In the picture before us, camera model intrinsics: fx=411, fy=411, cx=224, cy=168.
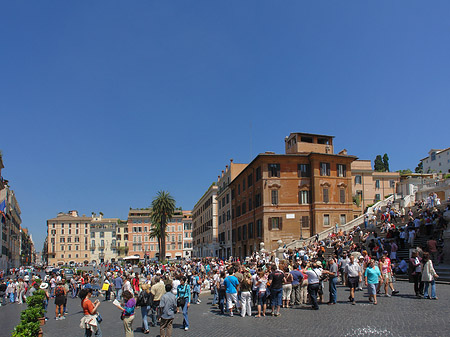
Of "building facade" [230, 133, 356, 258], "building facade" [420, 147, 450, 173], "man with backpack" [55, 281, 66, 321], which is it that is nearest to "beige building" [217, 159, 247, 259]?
"building facade" [230, 133, 356, 258]

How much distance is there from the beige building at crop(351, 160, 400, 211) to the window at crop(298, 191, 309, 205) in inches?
668

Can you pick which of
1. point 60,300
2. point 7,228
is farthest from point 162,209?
point 60,300

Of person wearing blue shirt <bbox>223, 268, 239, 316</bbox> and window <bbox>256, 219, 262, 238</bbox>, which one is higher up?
window <bbox>256, 219, 262, 238</bbox>

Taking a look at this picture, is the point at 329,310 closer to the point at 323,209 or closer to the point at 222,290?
the point at 222,290

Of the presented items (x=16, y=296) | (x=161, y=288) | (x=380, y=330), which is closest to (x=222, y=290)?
(x=161, y=288)

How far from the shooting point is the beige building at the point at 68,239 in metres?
117

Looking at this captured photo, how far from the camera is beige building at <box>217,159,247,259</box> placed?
2330 inches

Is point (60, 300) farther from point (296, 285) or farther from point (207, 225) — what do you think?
point (207, 225)

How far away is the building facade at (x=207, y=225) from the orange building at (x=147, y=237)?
2081 cm

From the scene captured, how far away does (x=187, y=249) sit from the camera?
372 feet

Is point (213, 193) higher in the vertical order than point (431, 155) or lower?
lower

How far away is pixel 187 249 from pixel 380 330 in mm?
105048

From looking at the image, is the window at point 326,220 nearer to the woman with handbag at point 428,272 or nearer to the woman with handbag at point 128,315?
the woman with handbag at point 428,272

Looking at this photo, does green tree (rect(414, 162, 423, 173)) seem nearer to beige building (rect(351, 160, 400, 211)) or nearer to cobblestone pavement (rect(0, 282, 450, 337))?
beige building (rect(351, 160, 400, 211))
